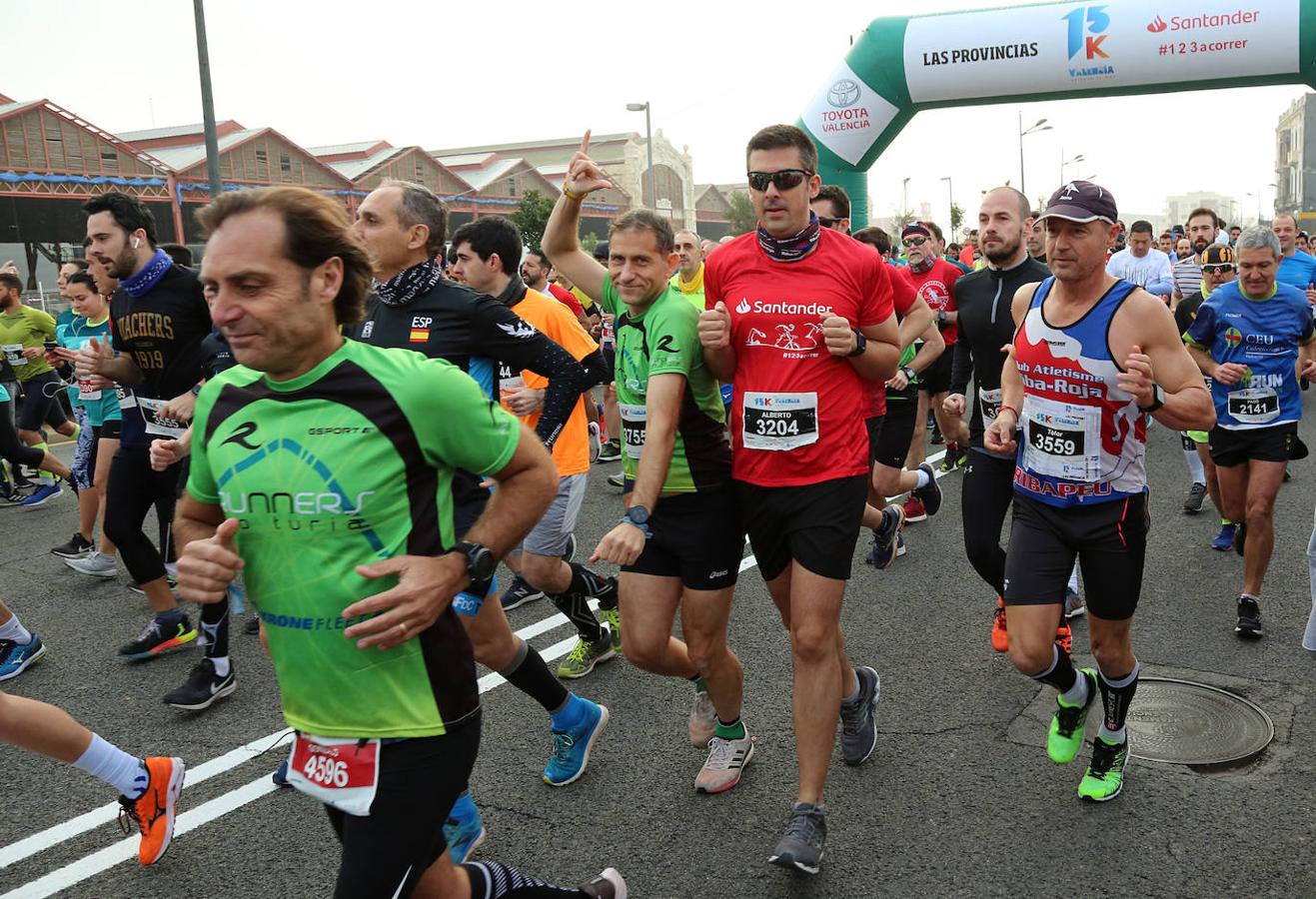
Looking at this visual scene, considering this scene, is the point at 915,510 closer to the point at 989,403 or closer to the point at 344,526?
the point at 989,403

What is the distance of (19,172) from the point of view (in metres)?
31.1

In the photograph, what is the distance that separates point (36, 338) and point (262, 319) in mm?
10071

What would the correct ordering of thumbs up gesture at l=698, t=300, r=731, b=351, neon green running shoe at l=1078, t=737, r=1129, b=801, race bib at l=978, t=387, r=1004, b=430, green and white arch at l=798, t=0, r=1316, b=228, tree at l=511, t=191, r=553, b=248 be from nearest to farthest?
thumbs up gesture at l=698, t=300, r=731, b=351, neon green running shoe at l=1078, t=737, r=1129, b=801, race bib at l=978, t=387, r=1004, b=430, green and white arch at l=798, t=0, r=1316, b=228, tree at l=511, t=191, r=553, b=248

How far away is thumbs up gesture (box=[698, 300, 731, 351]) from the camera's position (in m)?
3.45

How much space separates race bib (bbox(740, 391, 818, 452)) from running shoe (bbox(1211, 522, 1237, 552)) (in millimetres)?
4507

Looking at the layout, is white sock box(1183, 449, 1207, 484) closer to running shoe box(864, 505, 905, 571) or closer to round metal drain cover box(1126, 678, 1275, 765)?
running shoe box(864, 505, 905, 571)

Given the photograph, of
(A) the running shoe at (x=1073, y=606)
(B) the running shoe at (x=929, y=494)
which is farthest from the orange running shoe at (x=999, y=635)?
(B) the running shoe at (x=929, y=494)

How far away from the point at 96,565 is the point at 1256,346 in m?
7.47

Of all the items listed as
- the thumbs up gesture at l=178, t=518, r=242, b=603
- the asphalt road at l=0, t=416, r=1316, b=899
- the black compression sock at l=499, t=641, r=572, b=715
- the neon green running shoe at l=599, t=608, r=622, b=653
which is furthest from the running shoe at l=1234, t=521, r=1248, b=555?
the thumbs up gesture at l=178, t=518, r=242, b=603

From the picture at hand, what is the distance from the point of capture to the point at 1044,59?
1370 centimetres

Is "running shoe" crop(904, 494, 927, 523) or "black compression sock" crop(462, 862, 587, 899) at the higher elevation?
"black compression sock" crop(462, 862, 587, 899)

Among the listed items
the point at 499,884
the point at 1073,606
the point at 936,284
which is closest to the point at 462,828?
the point at 499,884

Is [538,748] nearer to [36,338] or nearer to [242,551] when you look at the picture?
[242,551]

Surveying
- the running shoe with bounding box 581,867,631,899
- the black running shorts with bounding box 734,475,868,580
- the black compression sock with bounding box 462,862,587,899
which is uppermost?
the black running shorts with bounding box 734,475,868,580
